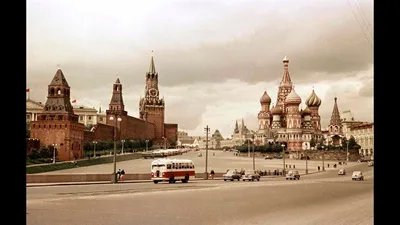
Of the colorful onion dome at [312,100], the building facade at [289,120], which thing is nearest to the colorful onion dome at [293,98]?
the building facade at [289,120]

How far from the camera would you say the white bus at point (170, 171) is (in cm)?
2558

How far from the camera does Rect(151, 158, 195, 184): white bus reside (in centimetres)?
2558

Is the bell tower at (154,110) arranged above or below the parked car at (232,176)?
above

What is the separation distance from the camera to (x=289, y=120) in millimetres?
93000

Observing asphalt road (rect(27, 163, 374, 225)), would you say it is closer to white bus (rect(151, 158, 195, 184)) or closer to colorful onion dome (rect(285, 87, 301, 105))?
white bus (rect(151, 158, 195, 184))

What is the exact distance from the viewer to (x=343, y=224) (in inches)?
361

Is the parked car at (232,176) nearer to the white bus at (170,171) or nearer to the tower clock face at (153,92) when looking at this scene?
the white bus at (170,171)

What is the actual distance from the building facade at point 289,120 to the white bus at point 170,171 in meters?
64.7

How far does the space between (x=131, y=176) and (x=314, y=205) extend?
680 inches

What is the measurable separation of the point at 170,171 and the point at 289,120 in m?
69.8

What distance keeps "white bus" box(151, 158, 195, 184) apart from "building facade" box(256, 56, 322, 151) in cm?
6468

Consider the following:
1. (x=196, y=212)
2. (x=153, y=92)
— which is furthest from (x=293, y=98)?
(x=196, y=212)
